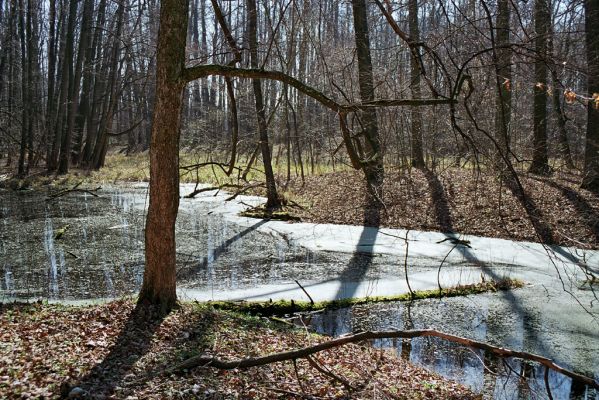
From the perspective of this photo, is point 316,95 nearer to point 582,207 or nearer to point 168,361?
point 168,361

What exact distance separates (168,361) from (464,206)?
991cm

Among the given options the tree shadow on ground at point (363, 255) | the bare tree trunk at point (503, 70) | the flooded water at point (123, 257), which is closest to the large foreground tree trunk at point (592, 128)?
the bare tree trunk at point (503, 70)

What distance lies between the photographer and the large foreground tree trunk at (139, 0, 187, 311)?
5.42 meters

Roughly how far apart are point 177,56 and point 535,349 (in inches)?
186

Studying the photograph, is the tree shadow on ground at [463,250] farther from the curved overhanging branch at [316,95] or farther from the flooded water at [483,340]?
the curved overhanging branch at [316,95]

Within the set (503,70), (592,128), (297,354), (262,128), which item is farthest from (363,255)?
(592,128)

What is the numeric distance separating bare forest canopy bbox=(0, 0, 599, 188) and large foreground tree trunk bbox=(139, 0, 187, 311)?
0.41 metres

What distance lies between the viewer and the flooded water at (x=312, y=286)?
19.0 ft

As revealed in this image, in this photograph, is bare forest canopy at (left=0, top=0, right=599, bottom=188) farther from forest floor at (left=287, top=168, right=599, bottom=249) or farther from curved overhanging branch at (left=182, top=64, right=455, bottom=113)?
forest floor at (left=287, top=168, right=599, bottom=249)

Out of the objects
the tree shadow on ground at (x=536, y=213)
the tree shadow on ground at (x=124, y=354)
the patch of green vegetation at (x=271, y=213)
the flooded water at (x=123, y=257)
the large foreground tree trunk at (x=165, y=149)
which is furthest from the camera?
the patch of green vegetation at (x=271, y=213)

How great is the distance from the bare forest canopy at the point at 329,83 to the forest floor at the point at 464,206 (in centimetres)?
77

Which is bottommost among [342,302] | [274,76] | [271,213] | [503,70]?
[342,302]

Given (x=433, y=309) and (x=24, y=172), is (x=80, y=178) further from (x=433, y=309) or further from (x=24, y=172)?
(x=433, y=309)

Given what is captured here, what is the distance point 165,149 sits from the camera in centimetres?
549
